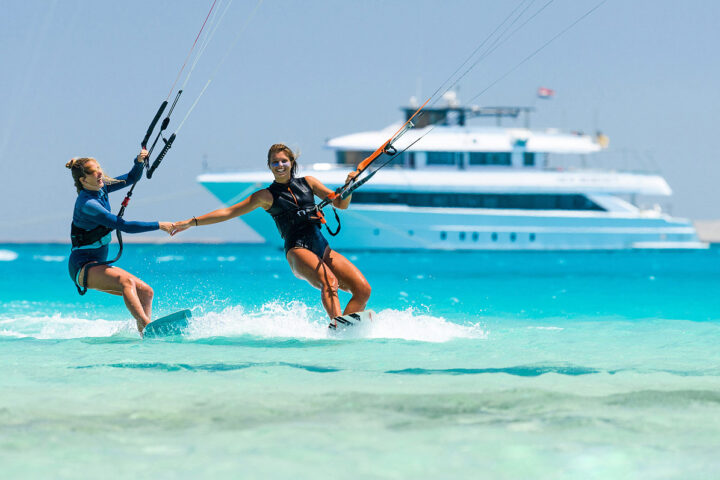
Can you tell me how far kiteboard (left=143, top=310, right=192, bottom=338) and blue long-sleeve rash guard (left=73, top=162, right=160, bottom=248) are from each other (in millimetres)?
938

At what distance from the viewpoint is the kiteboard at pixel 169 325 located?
31.0 ft

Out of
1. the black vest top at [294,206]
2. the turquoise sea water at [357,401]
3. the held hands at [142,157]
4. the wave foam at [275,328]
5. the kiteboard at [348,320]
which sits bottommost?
the turquoise sea water at [357,401]

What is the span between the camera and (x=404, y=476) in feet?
14.5

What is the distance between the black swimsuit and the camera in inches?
359

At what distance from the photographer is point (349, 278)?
929cm

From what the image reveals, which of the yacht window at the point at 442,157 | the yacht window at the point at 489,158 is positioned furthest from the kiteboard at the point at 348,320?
the yacht window at the point at 489,158

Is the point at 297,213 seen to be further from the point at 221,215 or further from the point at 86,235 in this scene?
the point at 86,235

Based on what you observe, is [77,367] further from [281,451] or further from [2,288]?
[2,288]

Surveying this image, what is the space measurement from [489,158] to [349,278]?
45218 mm

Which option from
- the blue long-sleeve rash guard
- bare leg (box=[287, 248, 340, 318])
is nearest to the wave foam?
bare leg (box=[287, 248, 340, 318])

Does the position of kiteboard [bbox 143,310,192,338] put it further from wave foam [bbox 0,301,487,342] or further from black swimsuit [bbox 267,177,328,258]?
black swimsuit [bbox 267,177,328,258]

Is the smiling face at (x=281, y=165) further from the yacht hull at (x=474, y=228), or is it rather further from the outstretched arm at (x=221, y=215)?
the yacht hull at (x=474, y=228)

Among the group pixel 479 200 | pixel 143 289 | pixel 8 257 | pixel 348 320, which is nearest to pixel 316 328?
pixel 348 320

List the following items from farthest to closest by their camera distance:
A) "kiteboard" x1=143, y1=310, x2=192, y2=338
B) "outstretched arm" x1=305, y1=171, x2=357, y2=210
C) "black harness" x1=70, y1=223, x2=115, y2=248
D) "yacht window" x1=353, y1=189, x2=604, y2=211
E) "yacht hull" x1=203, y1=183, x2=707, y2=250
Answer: "yacht window" x1=353, y1=189, x2=604, y2=211 → "yacht hull" x1=203, y1=183, x2=707, y2=250 → "kiteboard" x1=143, y1=310, x2=192, y2=338 → "black harness" x1=70, y1=223, x2=115, y2=248 → "outstretched arm" x1=305, y1=171, x2=357, y2=210
